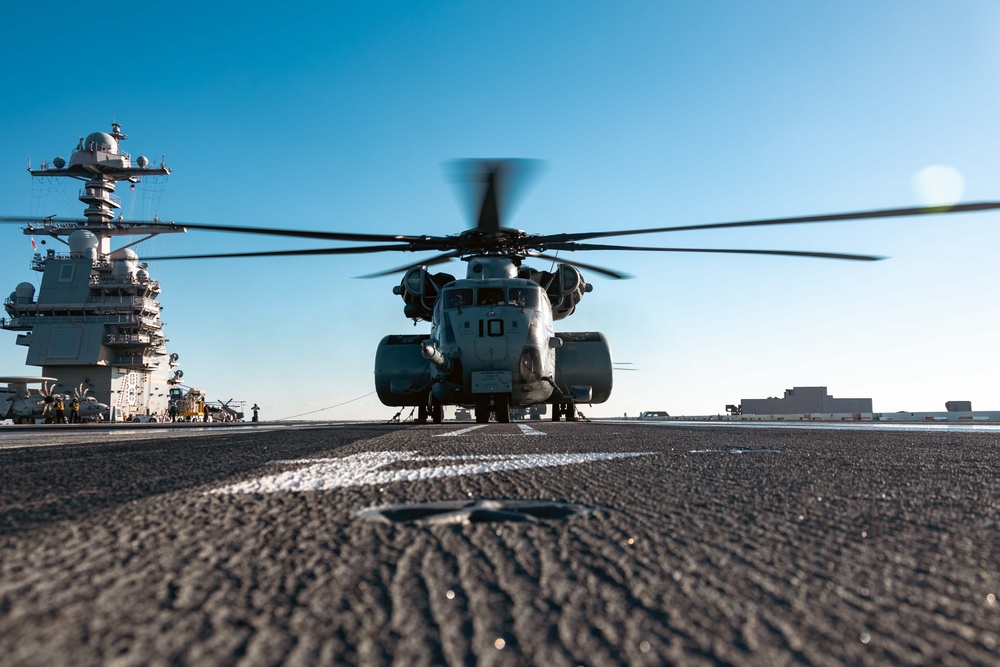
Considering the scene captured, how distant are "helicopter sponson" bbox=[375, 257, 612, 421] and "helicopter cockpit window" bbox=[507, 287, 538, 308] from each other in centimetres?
2

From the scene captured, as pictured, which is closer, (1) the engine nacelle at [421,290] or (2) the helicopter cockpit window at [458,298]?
(2) the helicopter cockpit window at [458,298]

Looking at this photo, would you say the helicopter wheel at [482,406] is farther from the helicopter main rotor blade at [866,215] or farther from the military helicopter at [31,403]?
the military helicopter at [31,403]

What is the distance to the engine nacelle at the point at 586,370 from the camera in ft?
54.1

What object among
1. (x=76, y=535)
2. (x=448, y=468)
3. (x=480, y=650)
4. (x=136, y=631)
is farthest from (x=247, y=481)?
(x=480, y=650)

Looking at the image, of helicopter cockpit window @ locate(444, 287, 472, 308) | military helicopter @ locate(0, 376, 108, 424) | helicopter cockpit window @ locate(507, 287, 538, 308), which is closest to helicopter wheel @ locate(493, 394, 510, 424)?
helicopter cockpit window @ locate(507, 287, 538, 308)

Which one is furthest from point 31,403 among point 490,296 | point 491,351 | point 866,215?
point 866,215

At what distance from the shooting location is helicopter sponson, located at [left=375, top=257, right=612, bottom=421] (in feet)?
43.7

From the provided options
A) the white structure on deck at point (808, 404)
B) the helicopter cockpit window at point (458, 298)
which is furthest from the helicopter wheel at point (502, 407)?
the white structure on deck at point (808, 404)

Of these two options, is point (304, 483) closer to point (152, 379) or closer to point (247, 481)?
point (247, 481)

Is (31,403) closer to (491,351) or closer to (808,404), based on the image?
(491,351)

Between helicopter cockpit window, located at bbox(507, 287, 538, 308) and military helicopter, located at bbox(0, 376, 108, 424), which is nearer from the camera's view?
helicopter cockpit window, located at bbox(507, 287, 538, 308)

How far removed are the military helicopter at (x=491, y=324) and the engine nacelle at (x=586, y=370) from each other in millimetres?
25

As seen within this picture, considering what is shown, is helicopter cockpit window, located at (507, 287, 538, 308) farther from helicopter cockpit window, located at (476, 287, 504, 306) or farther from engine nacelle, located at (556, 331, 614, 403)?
engine nacelle, located at (556, 331, 614, 403)

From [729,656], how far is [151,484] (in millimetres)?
1630
